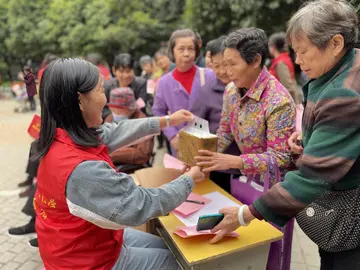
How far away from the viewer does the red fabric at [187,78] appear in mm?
3137

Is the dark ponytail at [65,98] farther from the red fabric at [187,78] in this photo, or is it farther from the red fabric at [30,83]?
the red fabric at [187,78]

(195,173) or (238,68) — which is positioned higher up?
(238,68)

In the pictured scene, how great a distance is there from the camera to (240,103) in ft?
6.73

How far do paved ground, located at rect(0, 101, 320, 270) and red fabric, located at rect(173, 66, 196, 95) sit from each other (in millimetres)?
1925

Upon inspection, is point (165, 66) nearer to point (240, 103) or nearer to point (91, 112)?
point (240, 103)

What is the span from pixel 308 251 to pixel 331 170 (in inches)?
92.5

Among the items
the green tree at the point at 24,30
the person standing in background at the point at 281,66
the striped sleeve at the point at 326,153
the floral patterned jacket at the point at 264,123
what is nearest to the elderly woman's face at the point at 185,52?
the floral patterned jacket at the point at 264,123

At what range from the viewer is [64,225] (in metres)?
1.50

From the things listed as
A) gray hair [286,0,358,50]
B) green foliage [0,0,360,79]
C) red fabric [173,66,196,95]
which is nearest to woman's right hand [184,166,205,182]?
gray hair [286,0,358,50]

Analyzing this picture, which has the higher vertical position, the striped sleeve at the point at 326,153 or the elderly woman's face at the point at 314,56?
the elderly woman's face at the point at 314,56

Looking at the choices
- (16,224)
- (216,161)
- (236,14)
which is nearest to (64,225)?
(216,161)

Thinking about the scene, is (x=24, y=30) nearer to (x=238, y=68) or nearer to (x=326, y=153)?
(x=238, y=68)

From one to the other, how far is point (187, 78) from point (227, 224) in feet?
6.30

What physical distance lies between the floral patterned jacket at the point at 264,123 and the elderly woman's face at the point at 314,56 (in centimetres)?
56
